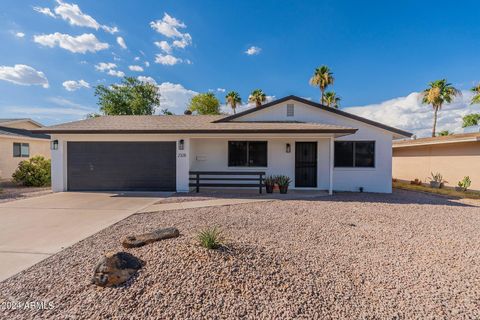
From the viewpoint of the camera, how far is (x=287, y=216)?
6113mm

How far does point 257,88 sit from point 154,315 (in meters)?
29.2

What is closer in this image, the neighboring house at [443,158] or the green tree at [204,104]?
the neighboring house at [443,158]

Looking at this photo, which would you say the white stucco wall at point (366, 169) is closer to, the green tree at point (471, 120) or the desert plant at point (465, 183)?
the desert plant at point (465, 183)

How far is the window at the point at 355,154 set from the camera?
415 inches

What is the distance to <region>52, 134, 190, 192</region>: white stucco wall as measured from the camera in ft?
32.1

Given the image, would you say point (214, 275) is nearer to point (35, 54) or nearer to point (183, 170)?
point (183, 170)

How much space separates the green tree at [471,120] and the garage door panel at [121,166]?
39689 mm

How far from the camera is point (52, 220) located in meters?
5.65

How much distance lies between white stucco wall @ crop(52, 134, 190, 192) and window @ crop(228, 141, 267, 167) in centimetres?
224

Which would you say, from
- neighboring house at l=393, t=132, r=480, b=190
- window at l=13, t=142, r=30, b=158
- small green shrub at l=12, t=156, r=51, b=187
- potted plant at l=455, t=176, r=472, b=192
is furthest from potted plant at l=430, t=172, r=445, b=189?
window at l=13, t=142, r=30, b=158

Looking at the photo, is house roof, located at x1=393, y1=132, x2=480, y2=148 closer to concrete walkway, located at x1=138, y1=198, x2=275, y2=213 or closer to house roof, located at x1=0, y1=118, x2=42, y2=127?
concrete walkway, located at x1=138, y1=198, x2=275, y2=213

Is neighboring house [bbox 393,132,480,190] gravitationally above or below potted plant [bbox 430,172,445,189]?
above

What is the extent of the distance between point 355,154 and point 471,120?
106ft

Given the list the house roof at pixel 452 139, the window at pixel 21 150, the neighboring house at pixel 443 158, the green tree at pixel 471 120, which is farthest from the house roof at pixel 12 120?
the green tree at pixel 471 120
